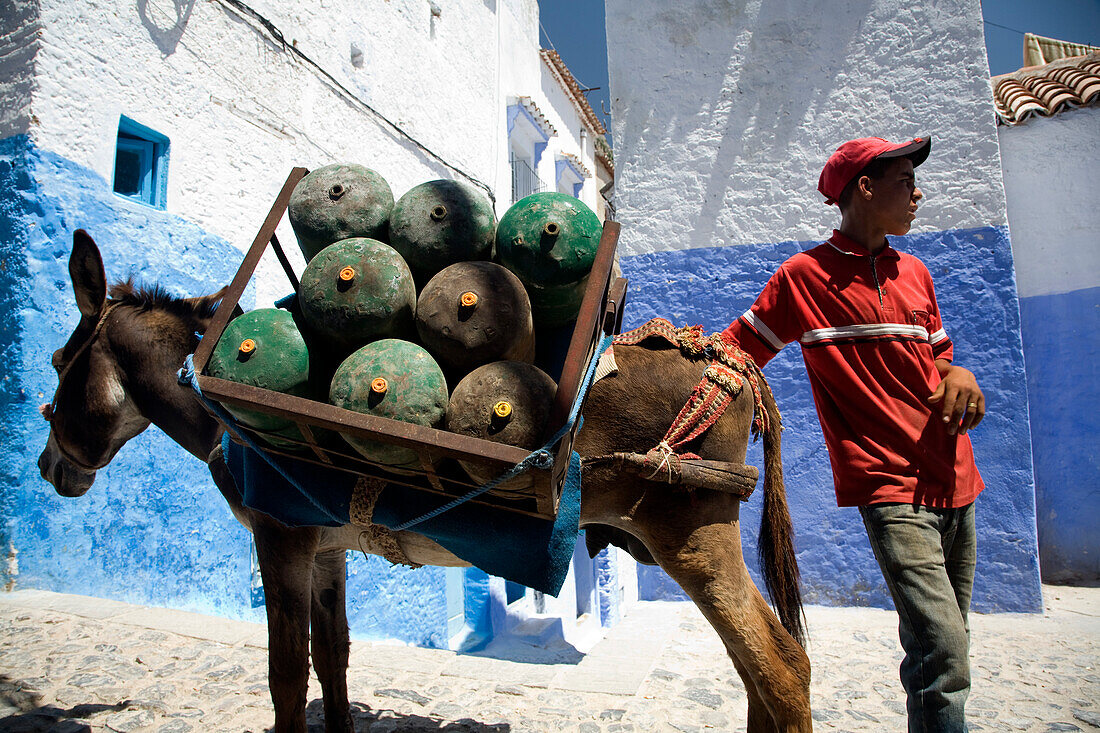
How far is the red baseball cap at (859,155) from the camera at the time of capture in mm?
2090

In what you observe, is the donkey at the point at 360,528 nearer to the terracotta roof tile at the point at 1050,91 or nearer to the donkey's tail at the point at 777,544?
the donkey's tail at the point at 777,544

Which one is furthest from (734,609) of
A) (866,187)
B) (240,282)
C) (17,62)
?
(17,62)

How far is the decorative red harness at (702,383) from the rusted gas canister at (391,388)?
754 mm

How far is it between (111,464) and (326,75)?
419 cm

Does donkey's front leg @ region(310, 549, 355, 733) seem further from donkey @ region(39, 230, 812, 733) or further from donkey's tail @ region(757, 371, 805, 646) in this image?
donkey's tail @ region(757, 371, 805, 646)

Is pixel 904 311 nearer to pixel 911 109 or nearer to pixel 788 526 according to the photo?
pixel 788 526

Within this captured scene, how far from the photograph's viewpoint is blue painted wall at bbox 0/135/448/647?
4016 mm

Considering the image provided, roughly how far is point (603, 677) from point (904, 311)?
2647mm

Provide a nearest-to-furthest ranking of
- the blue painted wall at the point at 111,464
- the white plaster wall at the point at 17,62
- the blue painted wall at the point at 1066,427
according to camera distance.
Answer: the blue painted wall at the point at 111,464, the white plaster wall at the point at 17,62, the blue painted wall at the point at 1066,427

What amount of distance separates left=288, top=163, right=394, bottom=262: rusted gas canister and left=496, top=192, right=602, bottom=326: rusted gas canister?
398 millimetres

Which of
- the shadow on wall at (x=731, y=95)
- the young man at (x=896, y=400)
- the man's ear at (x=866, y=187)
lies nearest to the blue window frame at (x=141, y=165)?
the shadow on wall at (x=731, y=95)

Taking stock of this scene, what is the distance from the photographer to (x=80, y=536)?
4.23 metres

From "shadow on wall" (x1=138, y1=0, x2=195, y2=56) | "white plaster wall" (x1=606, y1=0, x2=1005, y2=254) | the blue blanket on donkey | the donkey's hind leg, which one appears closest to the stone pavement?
the donkey's hind leg

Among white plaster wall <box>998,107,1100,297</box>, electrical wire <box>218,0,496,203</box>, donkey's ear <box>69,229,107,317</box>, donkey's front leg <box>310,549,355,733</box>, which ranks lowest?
donkey's front leg <box>310,549,355,733</box>
